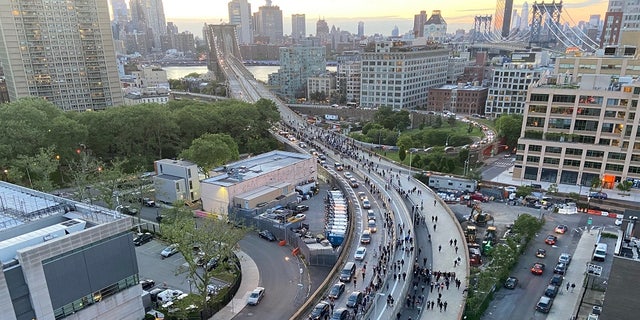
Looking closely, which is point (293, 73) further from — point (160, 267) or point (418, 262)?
point (418, 262)

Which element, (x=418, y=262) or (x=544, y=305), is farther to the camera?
(x=418, y=262)

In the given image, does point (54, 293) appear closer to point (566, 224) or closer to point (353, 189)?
point (353, 189)

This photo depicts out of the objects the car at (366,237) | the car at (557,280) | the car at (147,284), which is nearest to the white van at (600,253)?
the car at (557,280)

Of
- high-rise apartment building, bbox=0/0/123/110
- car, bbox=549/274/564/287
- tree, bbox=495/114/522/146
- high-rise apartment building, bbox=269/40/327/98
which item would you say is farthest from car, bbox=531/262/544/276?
high-rise apartment building, bbox=269/40/327/98

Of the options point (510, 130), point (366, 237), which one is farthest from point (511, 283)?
point (510, 130)

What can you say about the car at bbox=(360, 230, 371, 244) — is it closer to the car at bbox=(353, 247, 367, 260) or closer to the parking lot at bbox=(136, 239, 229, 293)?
the car at bbox=(353, 247, 367, 260)

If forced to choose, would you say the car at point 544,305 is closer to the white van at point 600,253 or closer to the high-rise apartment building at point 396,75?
the white van at point 600,253
